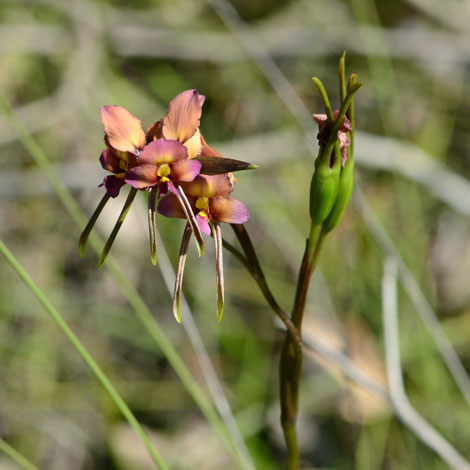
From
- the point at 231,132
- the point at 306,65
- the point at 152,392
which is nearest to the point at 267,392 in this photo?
the point at 152,392

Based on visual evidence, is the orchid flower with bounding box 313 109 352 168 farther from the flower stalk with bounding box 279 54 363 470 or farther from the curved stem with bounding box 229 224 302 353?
the curved stem with bounding box 229 224 302 353

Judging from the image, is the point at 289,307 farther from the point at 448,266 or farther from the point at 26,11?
the point at 26,11

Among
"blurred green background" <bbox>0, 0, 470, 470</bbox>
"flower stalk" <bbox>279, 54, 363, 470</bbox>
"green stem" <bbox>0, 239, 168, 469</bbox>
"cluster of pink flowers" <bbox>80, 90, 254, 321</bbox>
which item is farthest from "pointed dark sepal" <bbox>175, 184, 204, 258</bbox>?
"blurred green background" <bbox>0, 0, 470, 470</bbox>

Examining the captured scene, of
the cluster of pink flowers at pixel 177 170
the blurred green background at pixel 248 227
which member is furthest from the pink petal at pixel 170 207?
the blurred green background at pixel 248 227

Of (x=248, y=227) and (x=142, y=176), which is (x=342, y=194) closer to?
(x=142, y=176)

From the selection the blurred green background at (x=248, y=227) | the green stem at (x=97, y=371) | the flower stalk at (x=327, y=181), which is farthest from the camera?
the blurred green background at (x=248, y=227)

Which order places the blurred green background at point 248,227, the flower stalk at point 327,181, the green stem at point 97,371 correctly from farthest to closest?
the blurred green background at point 248,227 < the green stem at point 97,371 < the flower stalk at point 327,181

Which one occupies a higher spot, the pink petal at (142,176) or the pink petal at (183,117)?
the pink petal at (183,117)

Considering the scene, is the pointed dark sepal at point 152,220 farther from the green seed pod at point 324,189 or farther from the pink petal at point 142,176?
the green seed pod at point 324,189
